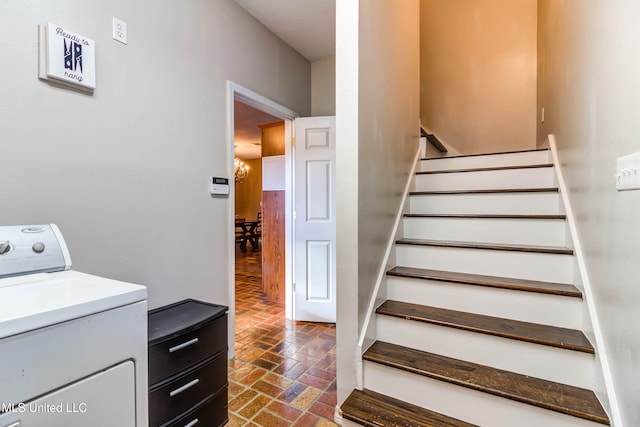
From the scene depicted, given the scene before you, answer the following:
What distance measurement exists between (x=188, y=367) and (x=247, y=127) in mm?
5283

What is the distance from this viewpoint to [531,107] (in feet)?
11.1

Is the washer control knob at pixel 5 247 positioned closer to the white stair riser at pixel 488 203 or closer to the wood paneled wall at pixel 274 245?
the white stair riser at pixel 488 203

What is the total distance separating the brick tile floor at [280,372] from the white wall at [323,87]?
238cm

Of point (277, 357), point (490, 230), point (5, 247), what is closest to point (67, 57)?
point (5, 247)

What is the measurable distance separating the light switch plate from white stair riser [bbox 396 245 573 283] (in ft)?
2.44

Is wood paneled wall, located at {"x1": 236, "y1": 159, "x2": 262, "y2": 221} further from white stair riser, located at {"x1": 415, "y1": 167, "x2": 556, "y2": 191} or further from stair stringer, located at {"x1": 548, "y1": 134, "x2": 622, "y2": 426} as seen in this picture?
stair stringer, located at {"x1": 548, "y1": 134, "x2": 622, "y2": 426}

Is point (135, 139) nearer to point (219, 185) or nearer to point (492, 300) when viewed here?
point (219, 185)

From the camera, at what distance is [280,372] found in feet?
7.27

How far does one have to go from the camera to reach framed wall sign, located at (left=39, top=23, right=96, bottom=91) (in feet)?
4.49

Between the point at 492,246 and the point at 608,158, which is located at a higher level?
the point at 608,158

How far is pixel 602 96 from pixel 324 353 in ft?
7.76

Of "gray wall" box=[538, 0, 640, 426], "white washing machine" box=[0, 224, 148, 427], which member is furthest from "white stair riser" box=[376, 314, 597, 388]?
"white washing machine" box=[0, 224, 148, 427]

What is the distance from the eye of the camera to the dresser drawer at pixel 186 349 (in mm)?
1390

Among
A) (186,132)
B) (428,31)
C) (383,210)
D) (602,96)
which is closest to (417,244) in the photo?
(383,210)
